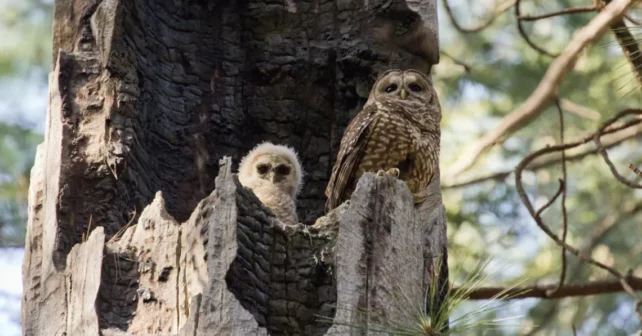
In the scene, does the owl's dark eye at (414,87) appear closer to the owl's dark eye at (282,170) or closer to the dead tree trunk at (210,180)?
the dead tree trunk at (210,180)

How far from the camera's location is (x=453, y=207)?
308 inches

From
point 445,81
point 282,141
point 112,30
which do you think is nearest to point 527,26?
point 445,81

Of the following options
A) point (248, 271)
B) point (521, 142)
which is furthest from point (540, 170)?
point (248, 271)

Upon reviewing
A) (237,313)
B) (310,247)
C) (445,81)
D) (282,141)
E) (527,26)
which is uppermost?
(527,26)

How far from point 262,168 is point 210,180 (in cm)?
25

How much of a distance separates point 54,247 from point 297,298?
108 centimetres

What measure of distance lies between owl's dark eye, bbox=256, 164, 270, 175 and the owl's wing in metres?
0.40

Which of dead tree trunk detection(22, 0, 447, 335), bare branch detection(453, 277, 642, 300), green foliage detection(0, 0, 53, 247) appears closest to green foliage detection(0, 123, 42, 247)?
green foliage detection(0, 0, 53, 247)

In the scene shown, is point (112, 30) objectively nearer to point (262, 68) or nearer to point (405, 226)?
point (262, 68)

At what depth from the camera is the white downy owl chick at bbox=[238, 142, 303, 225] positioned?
4853 mm

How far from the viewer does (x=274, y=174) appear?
4.93 metres

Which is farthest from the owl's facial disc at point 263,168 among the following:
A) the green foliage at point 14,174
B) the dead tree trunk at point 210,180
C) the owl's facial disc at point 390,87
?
the green foliage at point 14,174

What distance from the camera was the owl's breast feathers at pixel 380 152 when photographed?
15.2 feet

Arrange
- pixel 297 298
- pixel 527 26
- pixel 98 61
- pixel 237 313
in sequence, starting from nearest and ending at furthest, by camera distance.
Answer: pixel 237 313
pixel 297 298
pixel 98 61
pixel 527 26
